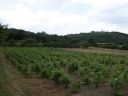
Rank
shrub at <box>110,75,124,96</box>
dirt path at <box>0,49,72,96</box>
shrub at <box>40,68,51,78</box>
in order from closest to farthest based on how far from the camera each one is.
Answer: shrub at <box>110,75,124,96</box> → dirt path at <box>0,49,72,96</box> → shrub at <box>40,68,51,78</box>

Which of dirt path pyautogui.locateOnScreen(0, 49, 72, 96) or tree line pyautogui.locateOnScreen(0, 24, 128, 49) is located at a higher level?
tree line pyautogui.locateOnScreen(0, 24, 128, 49)

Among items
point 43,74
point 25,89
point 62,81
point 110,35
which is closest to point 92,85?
point 62,81

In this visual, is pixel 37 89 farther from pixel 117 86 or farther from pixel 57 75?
pixel 117 86

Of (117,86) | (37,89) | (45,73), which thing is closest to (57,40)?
(45,73)

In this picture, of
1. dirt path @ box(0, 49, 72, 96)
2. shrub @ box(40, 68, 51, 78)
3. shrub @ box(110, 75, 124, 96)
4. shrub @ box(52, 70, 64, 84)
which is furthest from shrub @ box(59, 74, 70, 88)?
shrub @ box(40, 68, 51, 78)

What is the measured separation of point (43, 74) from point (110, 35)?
91632 millimetres

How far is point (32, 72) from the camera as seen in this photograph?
21.6m

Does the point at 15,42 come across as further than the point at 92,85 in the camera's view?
Yes

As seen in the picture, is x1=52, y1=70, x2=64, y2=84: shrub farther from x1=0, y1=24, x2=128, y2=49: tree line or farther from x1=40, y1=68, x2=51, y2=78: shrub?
x1=0, y1=24, x2=128, y2=49: tree line

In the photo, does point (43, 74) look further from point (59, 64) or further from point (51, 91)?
point (59, 64)

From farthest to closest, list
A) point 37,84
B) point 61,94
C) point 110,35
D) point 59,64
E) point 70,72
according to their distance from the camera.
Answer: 1. point 110,35
2. point 59,64
3. point 70,72
4. point 37,84
5. point 61,94

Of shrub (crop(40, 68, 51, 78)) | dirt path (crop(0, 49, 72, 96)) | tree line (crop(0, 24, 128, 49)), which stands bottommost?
dirt path (crop(0, 49, 72, 96))

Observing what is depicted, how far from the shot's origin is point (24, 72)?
68.4ft

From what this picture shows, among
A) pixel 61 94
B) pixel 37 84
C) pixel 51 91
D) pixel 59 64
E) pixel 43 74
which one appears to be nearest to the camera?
pixel 61 94
